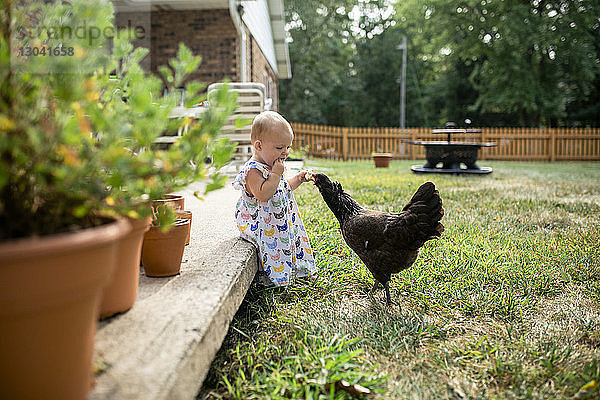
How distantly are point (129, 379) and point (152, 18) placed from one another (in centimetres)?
892

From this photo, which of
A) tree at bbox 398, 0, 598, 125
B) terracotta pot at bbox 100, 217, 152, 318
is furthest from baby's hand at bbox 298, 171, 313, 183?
tree at bbox 398, 0, 598, 125

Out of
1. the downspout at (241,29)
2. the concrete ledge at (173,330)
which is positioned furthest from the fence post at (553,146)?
the concrete ledge at (173,330)

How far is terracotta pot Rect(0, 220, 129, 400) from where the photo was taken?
813mm

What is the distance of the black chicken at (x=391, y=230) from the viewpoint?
2.02 meters

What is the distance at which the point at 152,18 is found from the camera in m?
8.66

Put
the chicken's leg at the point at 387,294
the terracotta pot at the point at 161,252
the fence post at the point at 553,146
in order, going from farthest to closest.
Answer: the fence post at the point at 553,146, the chicken's leg at the point at 387,294, the terracotta pot at the point at 161,252

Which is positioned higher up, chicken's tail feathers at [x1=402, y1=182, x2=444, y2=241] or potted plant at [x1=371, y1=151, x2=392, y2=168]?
potted plant at [x1=371, y1=151, x2=392, y2=168]

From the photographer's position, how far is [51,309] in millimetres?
878

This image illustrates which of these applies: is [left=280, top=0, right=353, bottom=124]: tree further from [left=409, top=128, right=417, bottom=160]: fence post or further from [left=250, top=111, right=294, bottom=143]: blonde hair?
[left=250, top=111, right=294, bottom=143]: blonde hair

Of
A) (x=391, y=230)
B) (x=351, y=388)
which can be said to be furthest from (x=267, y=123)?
(x=351, y=388)

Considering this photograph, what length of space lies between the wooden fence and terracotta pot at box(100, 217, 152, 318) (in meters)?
14.5

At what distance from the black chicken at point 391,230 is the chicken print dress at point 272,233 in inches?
11.7

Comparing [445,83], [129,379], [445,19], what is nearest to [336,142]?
[445,19]

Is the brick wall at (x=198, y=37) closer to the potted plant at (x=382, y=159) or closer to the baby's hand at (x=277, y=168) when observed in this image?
the potted plant at (x=382, y=159)
